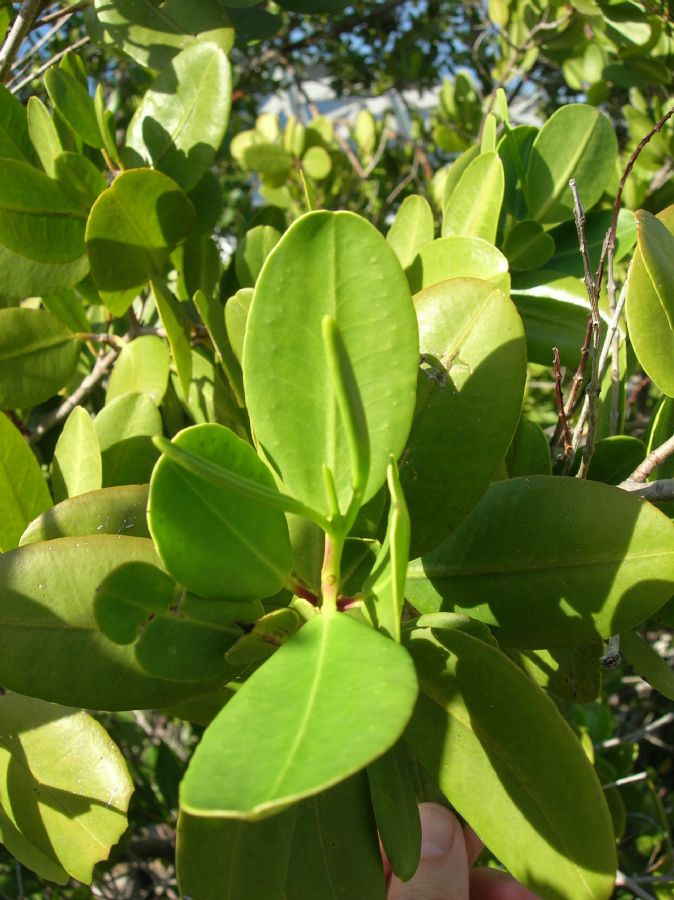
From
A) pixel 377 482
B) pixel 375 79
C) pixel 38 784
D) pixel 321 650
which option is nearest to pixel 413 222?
pixel 377 482

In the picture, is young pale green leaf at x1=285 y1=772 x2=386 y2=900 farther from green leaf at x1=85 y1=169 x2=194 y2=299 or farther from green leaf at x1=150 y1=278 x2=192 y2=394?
green leaf at x1=85 y1=169 x2=194 y2=299

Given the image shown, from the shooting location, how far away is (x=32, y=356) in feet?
3.38

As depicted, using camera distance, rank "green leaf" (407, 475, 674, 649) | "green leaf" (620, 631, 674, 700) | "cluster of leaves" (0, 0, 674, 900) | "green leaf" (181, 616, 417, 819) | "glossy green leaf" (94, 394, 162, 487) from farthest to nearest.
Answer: "glossy green leaf" (94, 394, 162, 487) < "green leaf" (620, 631, 674, 700) < "green leaf" (407, 475, 674, 649) < "cluster of leaves" (0, 0, 674, 900) < "green leaf" (181, 616, 417, 819)

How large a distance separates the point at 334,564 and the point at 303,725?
0.17 m

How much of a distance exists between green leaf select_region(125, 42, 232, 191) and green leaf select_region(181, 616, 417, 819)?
711 mm

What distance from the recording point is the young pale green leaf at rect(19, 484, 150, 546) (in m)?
0.65

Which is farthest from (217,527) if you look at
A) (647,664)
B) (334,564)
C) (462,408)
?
(647,664)

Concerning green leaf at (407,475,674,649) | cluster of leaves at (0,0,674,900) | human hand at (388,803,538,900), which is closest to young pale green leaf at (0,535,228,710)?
cluster of leaves at (0,0,674,900)

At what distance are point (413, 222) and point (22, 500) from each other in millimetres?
558

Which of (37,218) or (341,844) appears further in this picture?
(37,218)

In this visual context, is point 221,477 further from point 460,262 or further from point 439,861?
point 439,861

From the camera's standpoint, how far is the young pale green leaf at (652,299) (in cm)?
64

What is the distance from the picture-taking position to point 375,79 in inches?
142

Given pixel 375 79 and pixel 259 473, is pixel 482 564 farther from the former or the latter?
pixel 375 79
